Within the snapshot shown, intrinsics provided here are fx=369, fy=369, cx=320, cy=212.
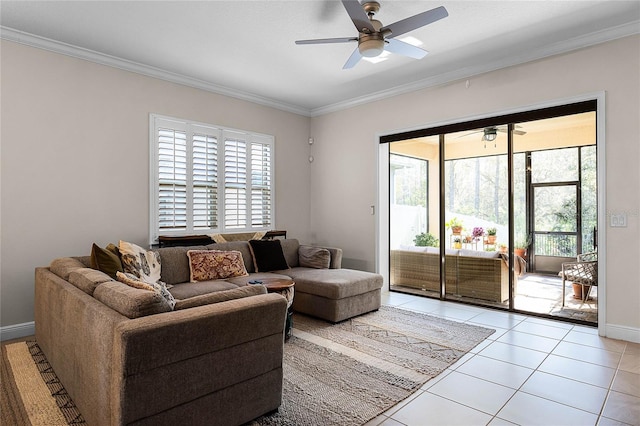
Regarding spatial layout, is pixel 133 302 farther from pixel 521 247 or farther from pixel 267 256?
pixel 521 247

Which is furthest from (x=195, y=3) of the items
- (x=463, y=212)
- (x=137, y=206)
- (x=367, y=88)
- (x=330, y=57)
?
(x=463, y=212)

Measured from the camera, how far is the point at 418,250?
5410mm

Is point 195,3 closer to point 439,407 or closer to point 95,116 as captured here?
point 95,116

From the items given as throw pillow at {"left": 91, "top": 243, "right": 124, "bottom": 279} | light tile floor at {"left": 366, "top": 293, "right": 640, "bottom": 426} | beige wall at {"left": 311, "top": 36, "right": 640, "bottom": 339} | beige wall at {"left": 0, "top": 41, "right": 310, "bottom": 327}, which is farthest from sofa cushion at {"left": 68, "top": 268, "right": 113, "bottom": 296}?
beige wall at {"left": 311, "top": 36, "right": 640, "bottom": 339}

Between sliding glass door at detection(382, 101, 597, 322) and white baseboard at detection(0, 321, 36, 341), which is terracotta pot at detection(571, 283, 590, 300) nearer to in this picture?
sliding glass door at detection(382, 101, 597, 322)

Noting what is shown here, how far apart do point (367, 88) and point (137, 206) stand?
343cm

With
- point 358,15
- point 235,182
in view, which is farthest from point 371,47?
point 235,182

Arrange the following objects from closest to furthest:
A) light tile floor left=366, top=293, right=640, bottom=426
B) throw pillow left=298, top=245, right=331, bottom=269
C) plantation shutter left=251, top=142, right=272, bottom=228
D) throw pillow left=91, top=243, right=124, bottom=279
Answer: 1. light tile floor left=366, top=293, right=640, bottom=426
2. throw pillow left=91, top=243, right=124, bottom=279
3. throw pillow left=298, top=245, right=331, bottom=269
4. plantation shutter left=251, top=142, right=272, bottom=228

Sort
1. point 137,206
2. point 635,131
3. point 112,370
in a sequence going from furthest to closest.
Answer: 1. point 137,206
2. point 635,131
3. point 112,370

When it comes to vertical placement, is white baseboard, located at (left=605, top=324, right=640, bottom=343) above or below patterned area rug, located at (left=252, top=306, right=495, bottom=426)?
above

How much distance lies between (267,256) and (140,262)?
1601 mm

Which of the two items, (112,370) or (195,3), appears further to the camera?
(195,3)

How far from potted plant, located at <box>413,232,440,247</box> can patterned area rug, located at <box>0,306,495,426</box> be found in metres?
1.37

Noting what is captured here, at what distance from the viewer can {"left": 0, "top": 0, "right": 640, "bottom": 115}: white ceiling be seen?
312 centimetres
